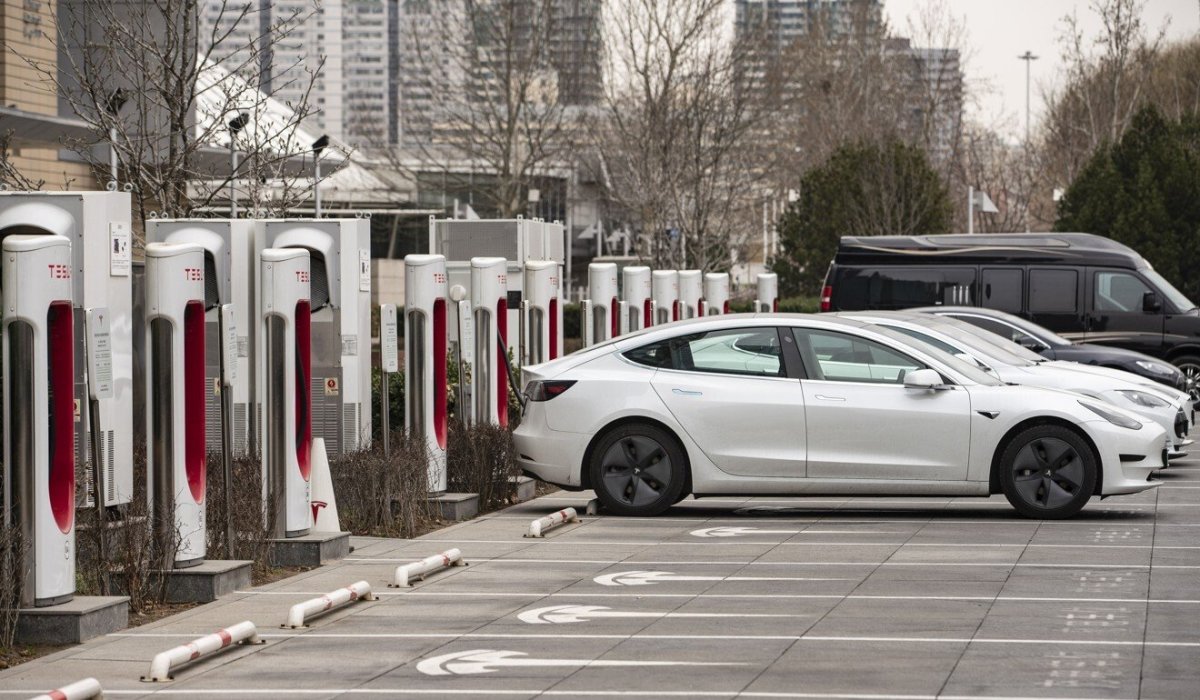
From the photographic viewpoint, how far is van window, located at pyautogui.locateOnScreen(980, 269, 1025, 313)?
2689 cm

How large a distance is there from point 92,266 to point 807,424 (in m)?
5.36

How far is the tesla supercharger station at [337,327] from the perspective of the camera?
536 inches

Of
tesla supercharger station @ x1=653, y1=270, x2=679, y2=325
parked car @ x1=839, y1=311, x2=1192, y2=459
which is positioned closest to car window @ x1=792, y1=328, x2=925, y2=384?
parked car @ x1=839, y1=311, x2=1192, y2=459

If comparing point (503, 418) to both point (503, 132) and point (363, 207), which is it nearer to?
point (503, 132)

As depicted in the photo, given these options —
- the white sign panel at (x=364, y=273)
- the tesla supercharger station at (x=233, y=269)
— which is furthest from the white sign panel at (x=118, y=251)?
the white sign panel at (x=364, y=273)

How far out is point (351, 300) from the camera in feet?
45.2

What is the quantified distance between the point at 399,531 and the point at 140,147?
449cm

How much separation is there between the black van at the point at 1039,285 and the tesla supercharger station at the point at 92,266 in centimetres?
1748

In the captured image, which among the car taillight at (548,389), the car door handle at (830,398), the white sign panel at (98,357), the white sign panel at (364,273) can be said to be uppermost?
the white sign panel at (364,273)

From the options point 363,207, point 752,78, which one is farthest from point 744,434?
point 363,207

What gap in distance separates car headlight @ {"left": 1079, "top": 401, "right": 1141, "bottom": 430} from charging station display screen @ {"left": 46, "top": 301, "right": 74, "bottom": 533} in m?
7.57

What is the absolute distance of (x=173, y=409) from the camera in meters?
10.1

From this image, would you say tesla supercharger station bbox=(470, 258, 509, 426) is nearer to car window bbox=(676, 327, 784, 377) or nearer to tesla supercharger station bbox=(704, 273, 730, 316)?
car window bbox=(676, 327, 784, 377)

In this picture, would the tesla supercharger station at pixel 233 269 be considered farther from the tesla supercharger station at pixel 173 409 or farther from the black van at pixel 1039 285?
the black van at pixel 1039 285
